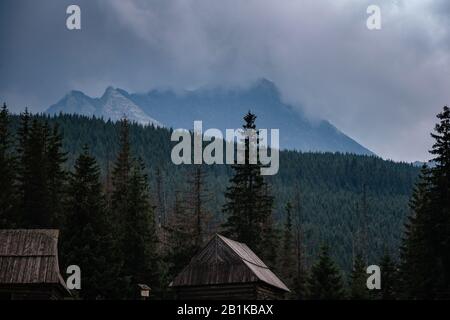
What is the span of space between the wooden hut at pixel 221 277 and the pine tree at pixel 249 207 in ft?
49.0

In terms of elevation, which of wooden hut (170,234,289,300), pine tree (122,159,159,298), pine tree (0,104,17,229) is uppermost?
pine tree (0,104,17,229)

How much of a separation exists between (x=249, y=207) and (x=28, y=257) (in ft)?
82.3

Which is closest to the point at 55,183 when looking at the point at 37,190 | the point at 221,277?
the point at 37,190

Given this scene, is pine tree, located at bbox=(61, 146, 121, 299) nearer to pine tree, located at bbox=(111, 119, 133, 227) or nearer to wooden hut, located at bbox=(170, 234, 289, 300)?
pine tree, located at bbox=(111, 119, 133, 227)

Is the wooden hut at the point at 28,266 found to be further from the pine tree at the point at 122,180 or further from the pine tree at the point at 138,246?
the pine tree at the point at 122,180

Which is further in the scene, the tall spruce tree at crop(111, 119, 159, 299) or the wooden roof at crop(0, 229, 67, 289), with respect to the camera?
the tall spruce tree at crop(111, 119, 159, 299)

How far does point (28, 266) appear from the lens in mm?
35781

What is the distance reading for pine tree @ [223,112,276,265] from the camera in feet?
186

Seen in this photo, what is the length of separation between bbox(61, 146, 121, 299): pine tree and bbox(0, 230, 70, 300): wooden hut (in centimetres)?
829

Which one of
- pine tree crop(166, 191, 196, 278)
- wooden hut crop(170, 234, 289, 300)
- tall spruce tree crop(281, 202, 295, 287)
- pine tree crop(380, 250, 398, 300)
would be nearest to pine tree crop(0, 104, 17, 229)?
pine tree crop(166, 191, 196, 278)

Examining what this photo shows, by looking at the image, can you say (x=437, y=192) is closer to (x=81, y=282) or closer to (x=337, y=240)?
(x=81, y=282)

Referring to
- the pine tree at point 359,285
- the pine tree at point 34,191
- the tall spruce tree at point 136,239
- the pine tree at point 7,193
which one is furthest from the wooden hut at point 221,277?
the pine tree at point 34,191
